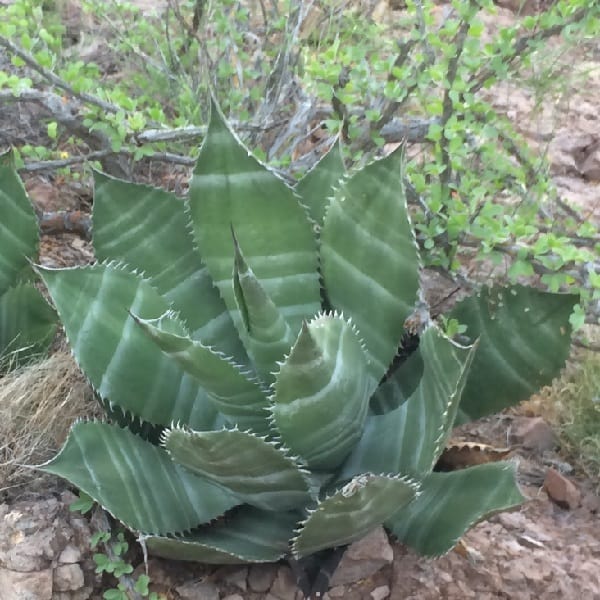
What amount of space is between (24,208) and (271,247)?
0.54 m

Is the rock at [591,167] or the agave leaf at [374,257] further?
the rock at [591,167]

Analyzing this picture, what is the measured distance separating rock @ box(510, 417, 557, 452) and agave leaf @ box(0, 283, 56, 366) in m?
1.07

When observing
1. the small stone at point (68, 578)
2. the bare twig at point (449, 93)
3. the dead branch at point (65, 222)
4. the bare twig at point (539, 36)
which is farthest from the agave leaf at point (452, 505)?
the dead branch at point (65, 222)

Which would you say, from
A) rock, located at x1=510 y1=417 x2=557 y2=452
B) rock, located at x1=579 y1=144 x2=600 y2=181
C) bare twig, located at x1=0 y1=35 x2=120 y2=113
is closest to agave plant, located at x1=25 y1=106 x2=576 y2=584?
bare twig, located at x1=0 y1=35 x2=120 y2=113

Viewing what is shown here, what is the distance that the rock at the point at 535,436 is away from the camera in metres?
1.88

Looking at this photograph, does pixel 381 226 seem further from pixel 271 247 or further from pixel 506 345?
pixel 506 345

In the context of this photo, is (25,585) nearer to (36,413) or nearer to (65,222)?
(36,413)

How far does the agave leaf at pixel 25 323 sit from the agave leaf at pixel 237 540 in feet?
1.93

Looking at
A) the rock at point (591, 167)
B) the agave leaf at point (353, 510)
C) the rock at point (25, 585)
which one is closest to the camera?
the agave leaf at point (353, 510)

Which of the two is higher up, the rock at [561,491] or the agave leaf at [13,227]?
the agave leaf at [13,227]

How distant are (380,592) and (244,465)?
1.36 ft

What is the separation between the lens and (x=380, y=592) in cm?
137

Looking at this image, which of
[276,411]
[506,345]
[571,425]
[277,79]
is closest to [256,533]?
[276,411]

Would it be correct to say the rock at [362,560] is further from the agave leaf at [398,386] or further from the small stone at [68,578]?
the small stone at [68,578]
